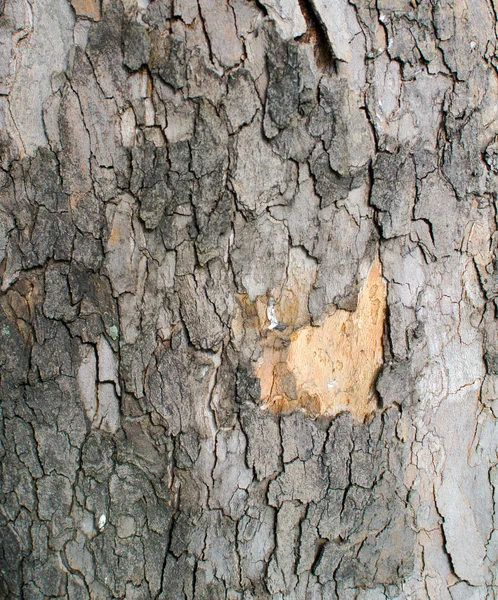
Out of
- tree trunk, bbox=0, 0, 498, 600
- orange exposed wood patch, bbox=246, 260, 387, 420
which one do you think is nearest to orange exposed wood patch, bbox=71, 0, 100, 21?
tree trunk, bbox=0, 0, 498, 600

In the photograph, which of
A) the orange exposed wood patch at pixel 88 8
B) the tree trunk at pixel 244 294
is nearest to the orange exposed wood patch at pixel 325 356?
the tree trunk at pixel 244 294

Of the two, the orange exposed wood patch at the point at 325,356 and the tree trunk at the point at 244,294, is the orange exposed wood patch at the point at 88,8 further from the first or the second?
the orange exposed wood patch at the point at 325,356

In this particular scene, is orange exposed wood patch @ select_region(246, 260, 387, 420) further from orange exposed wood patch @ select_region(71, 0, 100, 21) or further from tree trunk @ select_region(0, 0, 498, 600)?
orange exposed wood patch @ select_region(71, 0, 100, 21)

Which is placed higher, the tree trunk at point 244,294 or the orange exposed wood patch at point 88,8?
the orange exposed wood patch at point 88,8

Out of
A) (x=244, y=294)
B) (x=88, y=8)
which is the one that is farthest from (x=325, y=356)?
(x=88, y=8)

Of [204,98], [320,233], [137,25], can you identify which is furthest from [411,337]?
[137,25]

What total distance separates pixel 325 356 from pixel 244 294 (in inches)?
10.0

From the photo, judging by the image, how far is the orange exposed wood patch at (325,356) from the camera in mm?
1217

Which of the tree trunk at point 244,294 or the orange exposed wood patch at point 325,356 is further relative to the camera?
the orange exposed wood patch at point 325,356

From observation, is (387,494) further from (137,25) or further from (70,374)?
(137,25)

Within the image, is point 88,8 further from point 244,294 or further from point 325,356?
point 325,356

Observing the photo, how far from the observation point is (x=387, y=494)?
4.41ft

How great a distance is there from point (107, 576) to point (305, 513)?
20.8 inches

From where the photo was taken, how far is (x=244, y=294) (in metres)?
1.18
